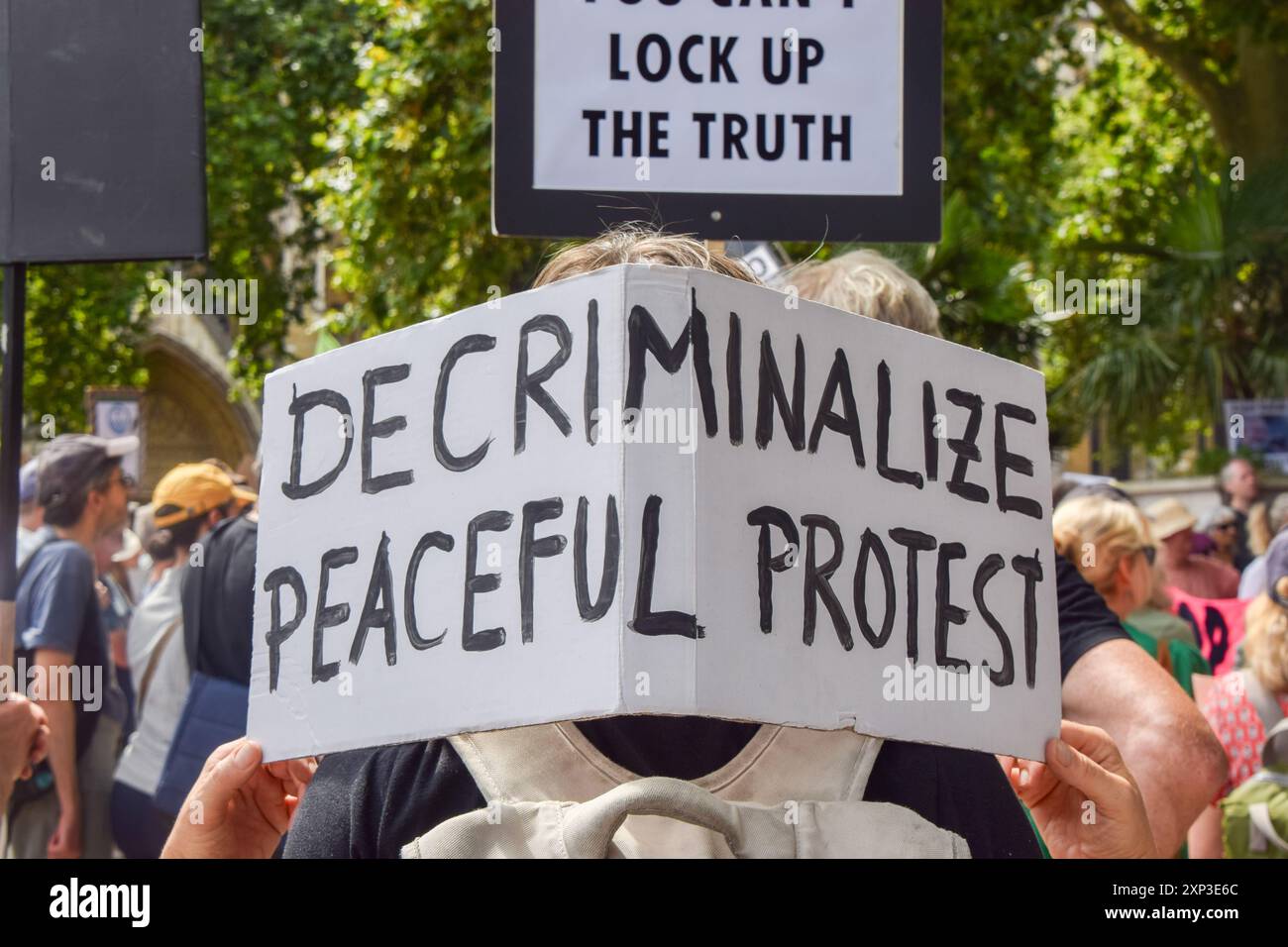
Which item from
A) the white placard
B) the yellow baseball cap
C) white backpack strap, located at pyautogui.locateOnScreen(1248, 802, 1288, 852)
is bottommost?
white backpack strap, located at pyautogui.locateOnScreen(1248, 802, 1288, 852)

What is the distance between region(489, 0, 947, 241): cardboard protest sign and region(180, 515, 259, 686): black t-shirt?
2797 mm

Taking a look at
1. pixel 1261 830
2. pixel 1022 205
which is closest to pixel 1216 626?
pixel 1261 830

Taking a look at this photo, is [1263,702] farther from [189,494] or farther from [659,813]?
[659,813]

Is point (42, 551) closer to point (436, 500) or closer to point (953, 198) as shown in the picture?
point (436, 500)

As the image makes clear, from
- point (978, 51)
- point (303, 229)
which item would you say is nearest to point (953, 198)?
point (978, 51)

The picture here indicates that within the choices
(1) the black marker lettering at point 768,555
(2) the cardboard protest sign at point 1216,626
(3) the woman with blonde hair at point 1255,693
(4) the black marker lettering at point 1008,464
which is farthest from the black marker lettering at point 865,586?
(2) the cardboard protest sign at point 1216,626

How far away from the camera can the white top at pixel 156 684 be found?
221 inches

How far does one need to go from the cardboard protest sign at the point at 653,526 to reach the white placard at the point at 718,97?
2.45 feet

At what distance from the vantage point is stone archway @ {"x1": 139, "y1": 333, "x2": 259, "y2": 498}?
32.9 meters

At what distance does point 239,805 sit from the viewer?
6.95ft

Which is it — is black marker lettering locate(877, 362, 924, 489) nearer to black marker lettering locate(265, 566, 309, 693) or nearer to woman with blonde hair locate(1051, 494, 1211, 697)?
black marker lettering locate(265, 566, 309, 693)

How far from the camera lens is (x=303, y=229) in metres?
20.4

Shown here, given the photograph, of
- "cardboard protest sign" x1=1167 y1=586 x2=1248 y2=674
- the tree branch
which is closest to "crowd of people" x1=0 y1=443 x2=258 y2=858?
"cardboard protest sign" x1=1167 y1=586 x2=1248 y2=674

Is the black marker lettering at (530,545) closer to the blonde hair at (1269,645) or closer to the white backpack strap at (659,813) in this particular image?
the white backpack strap at (659,813)
